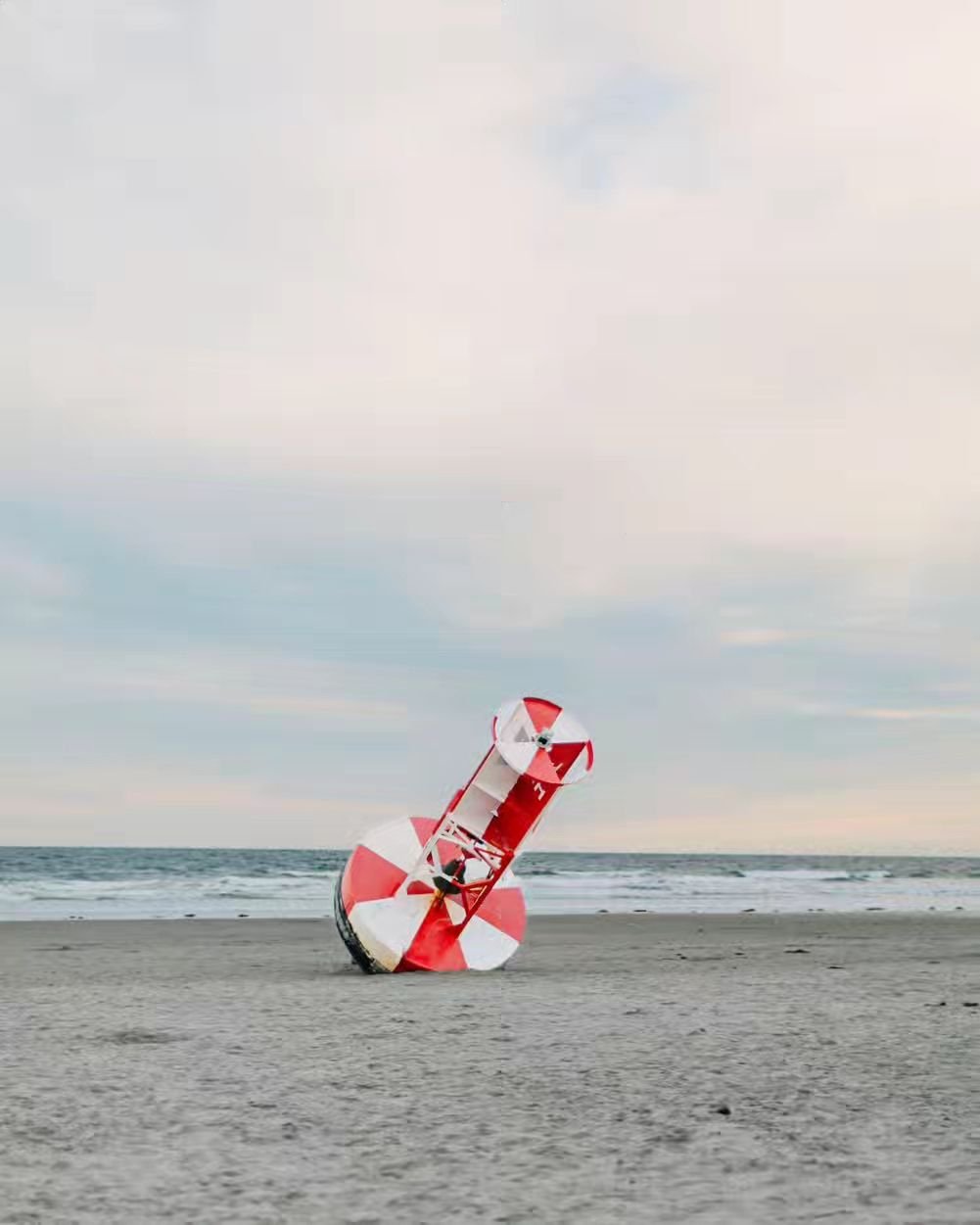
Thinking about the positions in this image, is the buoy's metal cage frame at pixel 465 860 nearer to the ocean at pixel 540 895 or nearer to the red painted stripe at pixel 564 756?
the red painted stripe at pixel 564 756

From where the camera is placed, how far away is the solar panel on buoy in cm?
1263

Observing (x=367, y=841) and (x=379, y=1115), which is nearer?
(x=379, y=1115)

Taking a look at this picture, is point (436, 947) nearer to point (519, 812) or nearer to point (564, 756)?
point (519, 812)

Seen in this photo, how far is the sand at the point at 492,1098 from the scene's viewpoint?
15.0ft

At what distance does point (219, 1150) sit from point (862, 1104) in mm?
2916

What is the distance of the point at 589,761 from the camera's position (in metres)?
12.6

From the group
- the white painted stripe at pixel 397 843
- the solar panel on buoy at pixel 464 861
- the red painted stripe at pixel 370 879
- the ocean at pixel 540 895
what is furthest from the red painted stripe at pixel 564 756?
the ocean at pixel 540 895

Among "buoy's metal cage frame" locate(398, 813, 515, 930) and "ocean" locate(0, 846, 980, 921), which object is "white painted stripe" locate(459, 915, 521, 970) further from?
"ocean" locate(0, 846, 980, 921)

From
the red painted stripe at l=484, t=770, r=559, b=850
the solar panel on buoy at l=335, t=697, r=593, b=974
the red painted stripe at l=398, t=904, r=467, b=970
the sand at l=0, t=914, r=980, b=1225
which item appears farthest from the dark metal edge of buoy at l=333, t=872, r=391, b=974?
the red painted stripe at l=484, t=770, r=559, b=850

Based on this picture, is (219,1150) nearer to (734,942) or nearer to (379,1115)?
(379,1115)

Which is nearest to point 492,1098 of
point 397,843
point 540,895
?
point 397,843

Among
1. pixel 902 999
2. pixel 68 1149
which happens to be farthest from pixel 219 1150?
pixel 902 999

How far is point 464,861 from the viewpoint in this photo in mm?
13117

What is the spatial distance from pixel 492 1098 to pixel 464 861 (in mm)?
6709
